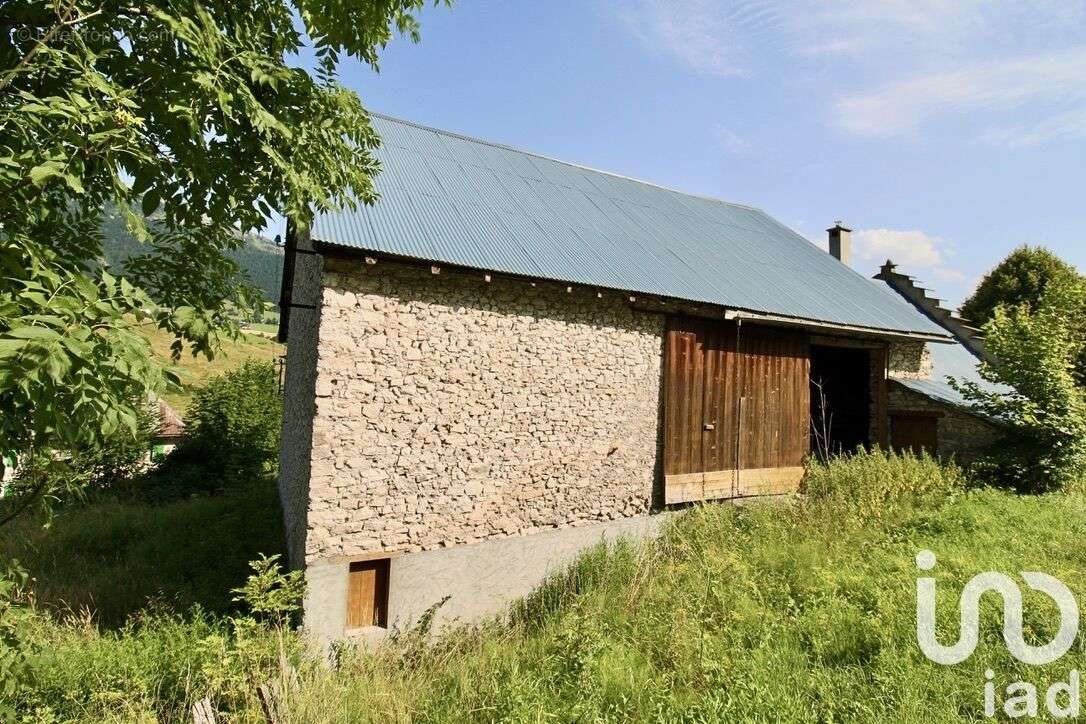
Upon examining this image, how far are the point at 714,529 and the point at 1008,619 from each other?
3555 mm

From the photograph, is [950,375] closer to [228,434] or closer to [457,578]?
[457,578]

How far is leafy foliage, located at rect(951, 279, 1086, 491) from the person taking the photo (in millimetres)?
9680

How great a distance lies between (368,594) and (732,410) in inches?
256

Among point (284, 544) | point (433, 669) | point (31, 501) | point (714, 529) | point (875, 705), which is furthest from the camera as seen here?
point (284, 544)

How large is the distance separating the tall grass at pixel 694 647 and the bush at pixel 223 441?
379 inches

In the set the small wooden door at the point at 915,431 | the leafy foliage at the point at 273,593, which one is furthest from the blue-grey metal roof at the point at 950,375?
the leafy foliage at the point at 273,593

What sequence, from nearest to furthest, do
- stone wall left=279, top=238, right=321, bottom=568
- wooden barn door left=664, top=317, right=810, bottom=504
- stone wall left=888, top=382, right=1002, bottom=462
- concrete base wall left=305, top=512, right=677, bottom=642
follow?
concrete base wall left=305, top=512, right=677, bottom=642 → stone wall left=279, top=238, right=321, bottom=568 → wooden barn door left=664, top=317, right=810, bottom=504 → stone wall left=888, top=382, right=1002, bottom=462

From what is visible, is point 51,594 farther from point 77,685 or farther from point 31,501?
point 31,501

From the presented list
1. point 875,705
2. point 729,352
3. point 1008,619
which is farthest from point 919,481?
point 875,705

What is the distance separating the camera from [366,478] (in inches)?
245

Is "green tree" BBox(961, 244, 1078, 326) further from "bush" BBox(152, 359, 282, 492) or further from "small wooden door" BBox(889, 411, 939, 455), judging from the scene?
"bush" BBox(152, 359, 282, 492)

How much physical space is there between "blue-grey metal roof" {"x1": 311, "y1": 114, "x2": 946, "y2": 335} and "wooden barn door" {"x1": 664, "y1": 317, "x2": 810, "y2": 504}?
27.6 inches

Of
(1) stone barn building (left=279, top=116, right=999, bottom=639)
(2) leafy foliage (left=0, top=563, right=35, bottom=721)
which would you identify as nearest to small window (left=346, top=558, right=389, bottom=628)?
(1) stone barn building (left=279, top=116, right=999, bottom=639)

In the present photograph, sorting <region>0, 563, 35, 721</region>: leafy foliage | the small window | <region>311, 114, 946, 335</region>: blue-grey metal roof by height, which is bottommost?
the small window
